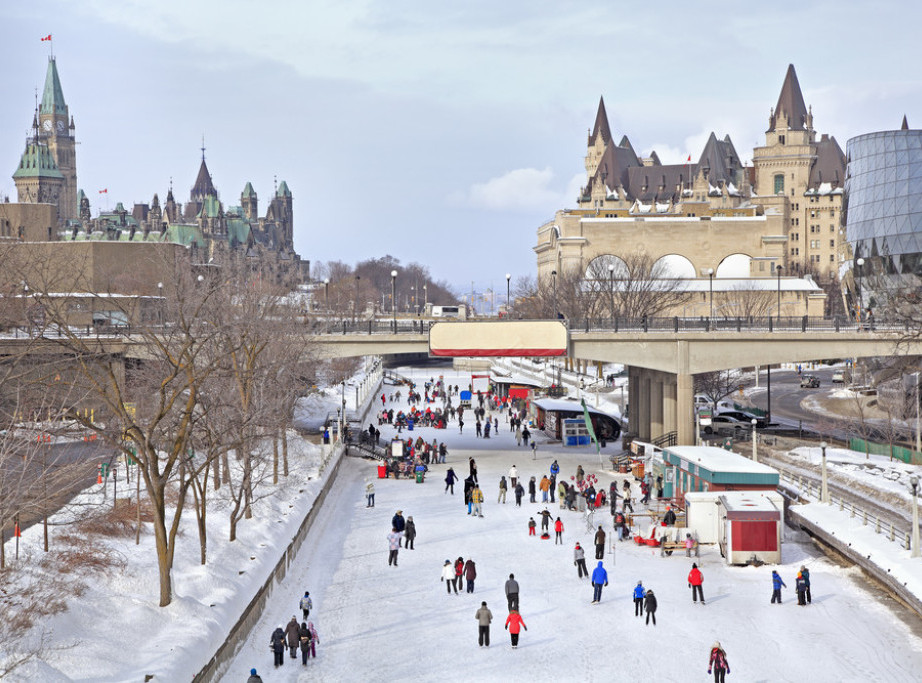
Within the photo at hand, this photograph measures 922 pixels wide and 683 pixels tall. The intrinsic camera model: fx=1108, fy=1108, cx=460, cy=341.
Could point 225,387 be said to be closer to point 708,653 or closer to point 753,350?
point 708,653

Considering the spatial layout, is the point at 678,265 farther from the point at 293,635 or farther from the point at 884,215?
the point at 293,635

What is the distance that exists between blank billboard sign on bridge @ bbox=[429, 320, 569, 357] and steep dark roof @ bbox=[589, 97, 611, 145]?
150618 millimetres

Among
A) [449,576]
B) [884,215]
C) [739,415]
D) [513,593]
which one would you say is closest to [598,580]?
[513,593]

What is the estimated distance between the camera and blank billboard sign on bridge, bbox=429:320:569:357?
50.2m

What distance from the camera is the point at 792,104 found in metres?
177

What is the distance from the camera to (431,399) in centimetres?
8269

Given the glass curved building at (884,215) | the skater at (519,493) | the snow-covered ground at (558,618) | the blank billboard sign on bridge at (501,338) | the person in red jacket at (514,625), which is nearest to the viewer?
the snow-covered ground at (558,618)

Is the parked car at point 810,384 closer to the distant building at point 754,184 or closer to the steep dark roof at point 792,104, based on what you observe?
the distant building at point 754,184

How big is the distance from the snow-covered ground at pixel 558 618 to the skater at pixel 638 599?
282 millimetres

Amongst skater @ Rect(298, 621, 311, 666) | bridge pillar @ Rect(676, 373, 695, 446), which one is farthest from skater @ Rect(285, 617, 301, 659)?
bridge pillar @ Rect(676, 373, 695, 446)

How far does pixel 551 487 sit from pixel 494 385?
47.4m

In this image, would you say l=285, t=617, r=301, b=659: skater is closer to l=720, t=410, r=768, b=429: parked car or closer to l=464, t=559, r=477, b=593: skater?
l=464, t=559, r=477, b=593: skater

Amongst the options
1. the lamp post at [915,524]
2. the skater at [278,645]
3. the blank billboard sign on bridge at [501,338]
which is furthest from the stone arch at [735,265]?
the skater at [278,645]

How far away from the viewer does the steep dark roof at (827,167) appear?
185 meters
